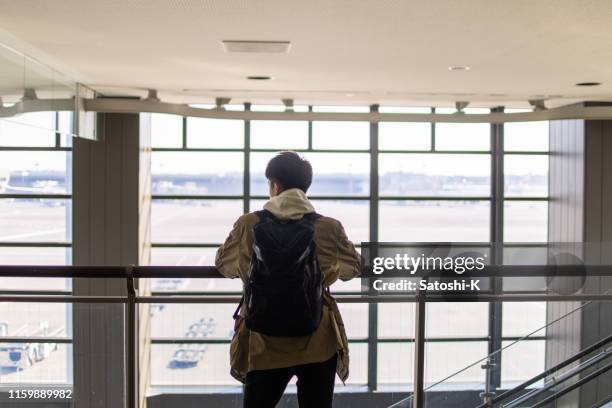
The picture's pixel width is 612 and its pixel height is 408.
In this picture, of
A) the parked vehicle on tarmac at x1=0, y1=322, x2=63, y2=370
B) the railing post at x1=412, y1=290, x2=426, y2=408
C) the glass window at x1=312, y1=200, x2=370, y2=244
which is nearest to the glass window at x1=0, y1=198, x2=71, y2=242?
the glass window at x1=312, y1=200, x2=370, y2=244

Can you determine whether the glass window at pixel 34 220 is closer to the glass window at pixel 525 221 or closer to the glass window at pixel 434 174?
the glass window at pixel 434 174

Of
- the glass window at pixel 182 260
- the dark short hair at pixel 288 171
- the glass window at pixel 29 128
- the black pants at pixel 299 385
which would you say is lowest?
the glass window at pixel 182 260

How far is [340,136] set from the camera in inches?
451

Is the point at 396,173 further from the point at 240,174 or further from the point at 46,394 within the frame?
the point at 46,394

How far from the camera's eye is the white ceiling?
491cm

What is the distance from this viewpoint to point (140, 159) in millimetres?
10227

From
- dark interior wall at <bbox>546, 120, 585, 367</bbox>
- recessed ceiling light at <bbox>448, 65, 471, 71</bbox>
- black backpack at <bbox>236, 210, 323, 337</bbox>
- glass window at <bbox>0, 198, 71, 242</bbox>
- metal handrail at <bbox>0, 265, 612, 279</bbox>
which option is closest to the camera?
black backpack at <bbox>236, 210, 323, 337</bbox>

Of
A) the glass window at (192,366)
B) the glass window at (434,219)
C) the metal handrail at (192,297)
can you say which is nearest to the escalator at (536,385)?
the metal handrail at (192,297)

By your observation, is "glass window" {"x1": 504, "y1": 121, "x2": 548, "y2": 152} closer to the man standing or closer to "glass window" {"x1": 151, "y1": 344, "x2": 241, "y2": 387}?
"glass window" {"x1": 151, "y1": 344, "x2": 241, "y2": 387}

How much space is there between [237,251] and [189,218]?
9409 millimetres

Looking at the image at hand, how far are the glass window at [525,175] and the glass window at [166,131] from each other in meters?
5.24

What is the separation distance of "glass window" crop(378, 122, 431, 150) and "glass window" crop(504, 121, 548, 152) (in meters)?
1.28

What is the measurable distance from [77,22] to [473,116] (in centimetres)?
616

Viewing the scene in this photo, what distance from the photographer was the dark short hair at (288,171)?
2.41 m
